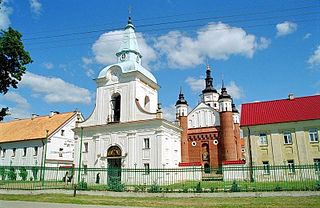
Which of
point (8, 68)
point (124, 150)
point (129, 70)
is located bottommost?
point (124, 150)

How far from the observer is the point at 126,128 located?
30.9 m

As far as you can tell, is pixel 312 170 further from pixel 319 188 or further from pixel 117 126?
pixel 117 126

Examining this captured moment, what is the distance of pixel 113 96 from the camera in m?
33.5

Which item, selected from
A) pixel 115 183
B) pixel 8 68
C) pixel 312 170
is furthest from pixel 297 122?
pixel 8 68

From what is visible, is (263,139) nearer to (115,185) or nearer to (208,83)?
(115,185)

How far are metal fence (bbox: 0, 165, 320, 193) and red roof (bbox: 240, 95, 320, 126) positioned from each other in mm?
7305

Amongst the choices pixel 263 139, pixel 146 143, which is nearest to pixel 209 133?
pixel 263 139

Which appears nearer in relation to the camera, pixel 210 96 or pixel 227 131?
pixel 227 131

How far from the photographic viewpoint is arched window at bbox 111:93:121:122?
33.0 metres

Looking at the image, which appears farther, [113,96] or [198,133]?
[198,133]

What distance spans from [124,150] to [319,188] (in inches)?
746

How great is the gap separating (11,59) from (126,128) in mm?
13504

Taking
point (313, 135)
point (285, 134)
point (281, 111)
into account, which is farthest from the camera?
point (281, 111)

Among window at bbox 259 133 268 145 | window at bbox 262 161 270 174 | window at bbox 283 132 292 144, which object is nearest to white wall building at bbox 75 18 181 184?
window at bbox 259 133 268 145
